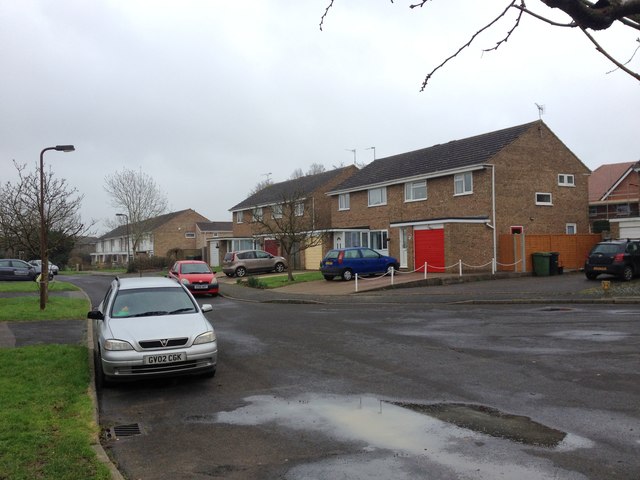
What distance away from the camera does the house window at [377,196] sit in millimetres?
35656

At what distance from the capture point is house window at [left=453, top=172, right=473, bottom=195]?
2973 cm

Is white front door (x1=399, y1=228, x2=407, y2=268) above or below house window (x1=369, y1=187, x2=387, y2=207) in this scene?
below

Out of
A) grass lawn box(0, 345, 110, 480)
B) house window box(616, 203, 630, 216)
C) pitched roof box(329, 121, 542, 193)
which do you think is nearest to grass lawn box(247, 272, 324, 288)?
pitched roof box(329, 121, 542, 193)

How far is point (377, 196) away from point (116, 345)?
2969cm

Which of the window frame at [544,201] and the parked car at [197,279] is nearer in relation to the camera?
the parked car at [197,279]

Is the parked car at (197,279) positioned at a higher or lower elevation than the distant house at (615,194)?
lower

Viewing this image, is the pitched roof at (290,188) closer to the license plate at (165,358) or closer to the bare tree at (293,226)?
the bare tree at (293,226)

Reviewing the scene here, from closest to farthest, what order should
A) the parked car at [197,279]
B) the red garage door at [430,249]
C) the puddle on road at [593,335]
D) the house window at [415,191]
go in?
the puddle on road at [593,335] → the parked car at [197,279] → the red garage door at [430,249] → the house window at [415,191]

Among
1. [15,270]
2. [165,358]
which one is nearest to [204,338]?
[165,358]

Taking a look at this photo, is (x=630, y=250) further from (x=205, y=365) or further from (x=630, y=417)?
(x=205, y=365)

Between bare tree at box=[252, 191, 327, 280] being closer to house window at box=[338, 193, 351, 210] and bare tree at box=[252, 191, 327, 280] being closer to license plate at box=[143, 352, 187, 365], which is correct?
house window at box=[338, 193, 351, 210]

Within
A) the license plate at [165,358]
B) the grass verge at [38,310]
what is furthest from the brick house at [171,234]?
the license plate at [165,358]

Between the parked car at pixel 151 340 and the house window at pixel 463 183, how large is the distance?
23.1m

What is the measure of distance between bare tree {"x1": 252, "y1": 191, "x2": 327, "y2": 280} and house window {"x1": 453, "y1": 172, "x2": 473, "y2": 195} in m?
8.35
